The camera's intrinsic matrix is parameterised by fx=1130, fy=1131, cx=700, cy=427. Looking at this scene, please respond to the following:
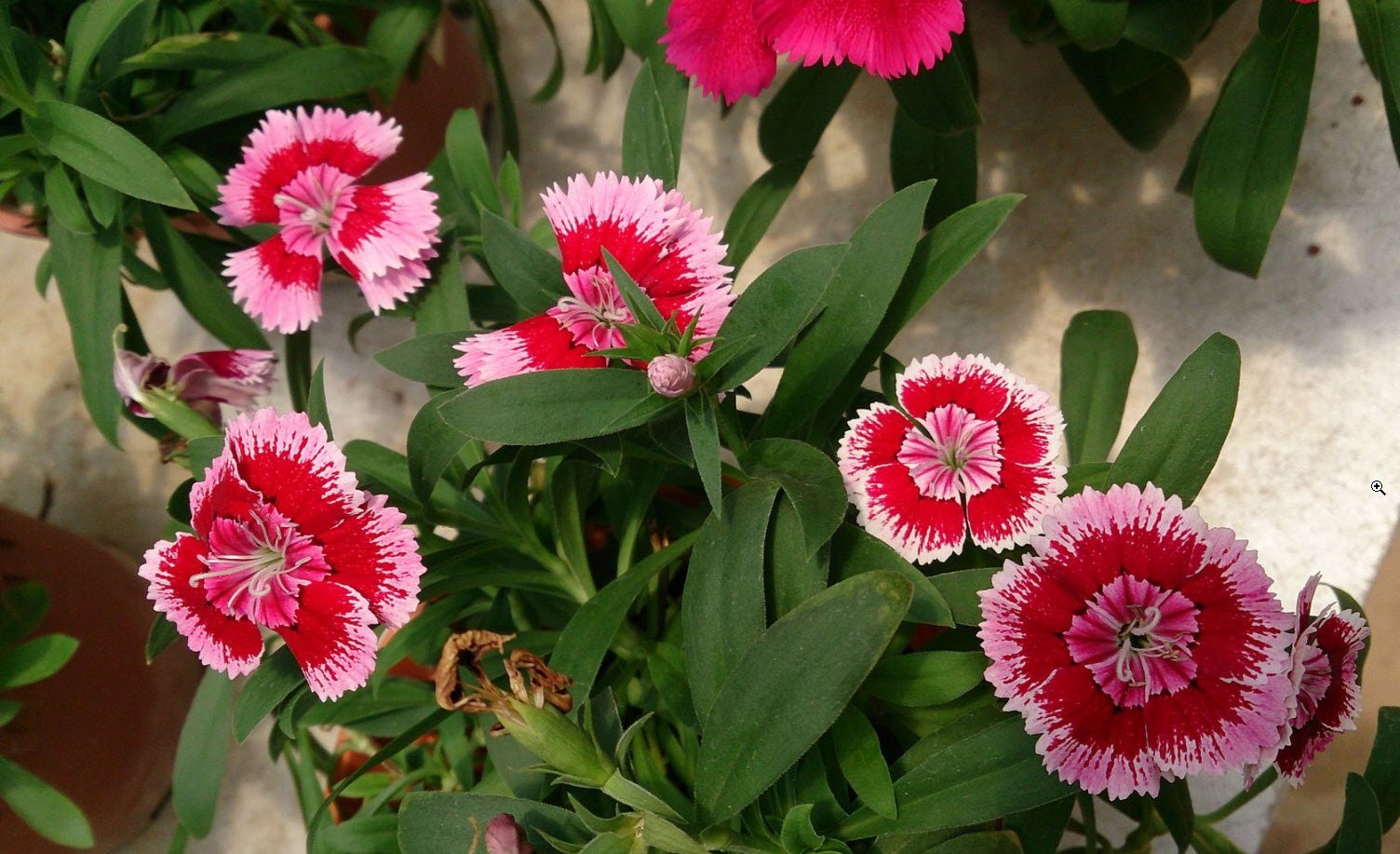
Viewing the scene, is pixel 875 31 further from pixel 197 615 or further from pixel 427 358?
pixel 197 615

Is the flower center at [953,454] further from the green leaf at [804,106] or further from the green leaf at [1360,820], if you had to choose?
the green leaf at [804,106]

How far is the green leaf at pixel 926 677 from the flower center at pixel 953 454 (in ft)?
0.37

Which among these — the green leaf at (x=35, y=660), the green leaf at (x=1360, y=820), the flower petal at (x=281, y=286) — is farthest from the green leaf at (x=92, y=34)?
the green leaf at (x=1360, y=820)

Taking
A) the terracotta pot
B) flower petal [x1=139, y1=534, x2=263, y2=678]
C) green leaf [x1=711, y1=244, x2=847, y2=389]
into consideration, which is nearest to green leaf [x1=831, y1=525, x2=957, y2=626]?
green leaf [x1=711, y1=244, x2=847, y2=389]

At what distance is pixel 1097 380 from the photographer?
100 centimetres

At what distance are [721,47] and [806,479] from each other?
354 millimetres

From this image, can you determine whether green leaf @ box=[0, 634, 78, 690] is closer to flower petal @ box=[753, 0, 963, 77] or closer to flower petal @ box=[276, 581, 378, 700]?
flower petal @ box=[276, 581, 378, 700]

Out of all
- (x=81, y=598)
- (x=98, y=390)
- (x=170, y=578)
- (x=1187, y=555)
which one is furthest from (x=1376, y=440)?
(x=81, y=598)

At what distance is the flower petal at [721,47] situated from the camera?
2.82 feet

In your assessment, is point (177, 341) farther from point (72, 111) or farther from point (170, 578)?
point (170, 578)

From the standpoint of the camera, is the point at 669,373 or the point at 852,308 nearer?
the point at 669,373

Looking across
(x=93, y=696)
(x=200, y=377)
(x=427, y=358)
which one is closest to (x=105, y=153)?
(x=200, y=377)

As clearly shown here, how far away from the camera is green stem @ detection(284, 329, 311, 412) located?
1.07 m

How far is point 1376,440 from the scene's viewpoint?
4.13 feet
